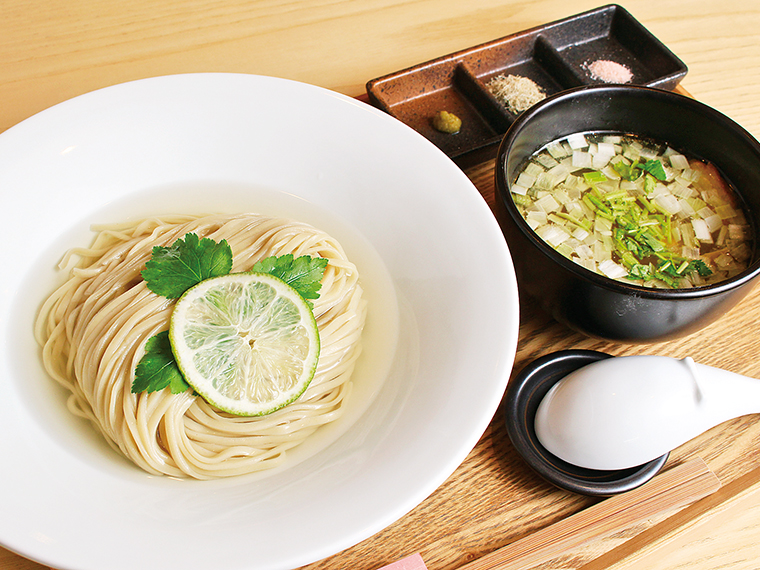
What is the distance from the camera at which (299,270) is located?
121cm

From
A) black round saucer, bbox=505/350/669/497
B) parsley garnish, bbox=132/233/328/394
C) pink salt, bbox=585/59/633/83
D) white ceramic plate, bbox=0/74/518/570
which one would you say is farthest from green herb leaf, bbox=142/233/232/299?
pink salt, bbox=585/59/633/83

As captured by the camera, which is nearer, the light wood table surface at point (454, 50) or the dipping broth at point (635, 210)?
the light wood table surface at point (454, 50)

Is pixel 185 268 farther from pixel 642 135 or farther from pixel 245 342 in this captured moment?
pixel 642 135

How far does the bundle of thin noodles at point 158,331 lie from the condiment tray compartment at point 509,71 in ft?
2.13

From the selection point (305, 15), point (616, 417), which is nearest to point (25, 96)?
point (305, 15)

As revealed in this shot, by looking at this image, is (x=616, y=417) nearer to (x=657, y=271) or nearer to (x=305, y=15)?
(x=657, y=271)

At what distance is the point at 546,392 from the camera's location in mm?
1277

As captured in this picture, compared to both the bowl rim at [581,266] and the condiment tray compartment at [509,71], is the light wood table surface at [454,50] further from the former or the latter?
the bowl rim at [581,266]

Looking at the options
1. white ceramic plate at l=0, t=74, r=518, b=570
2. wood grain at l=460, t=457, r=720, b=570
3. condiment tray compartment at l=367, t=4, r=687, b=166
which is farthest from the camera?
condiment tray compartment at l=367, t=4, r=687, b=166

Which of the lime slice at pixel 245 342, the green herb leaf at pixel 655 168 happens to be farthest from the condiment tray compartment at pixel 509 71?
the lime slice at pixel 245 342

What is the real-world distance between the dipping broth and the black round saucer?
248 mm

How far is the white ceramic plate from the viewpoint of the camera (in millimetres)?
861

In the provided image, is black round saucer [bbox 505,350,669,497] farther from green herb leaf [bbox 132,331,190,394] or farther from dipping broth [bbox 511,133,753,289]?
green herb leaf [bbox 132,331,190,394]

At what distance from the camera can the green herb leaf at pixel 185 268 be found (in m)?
1.18
